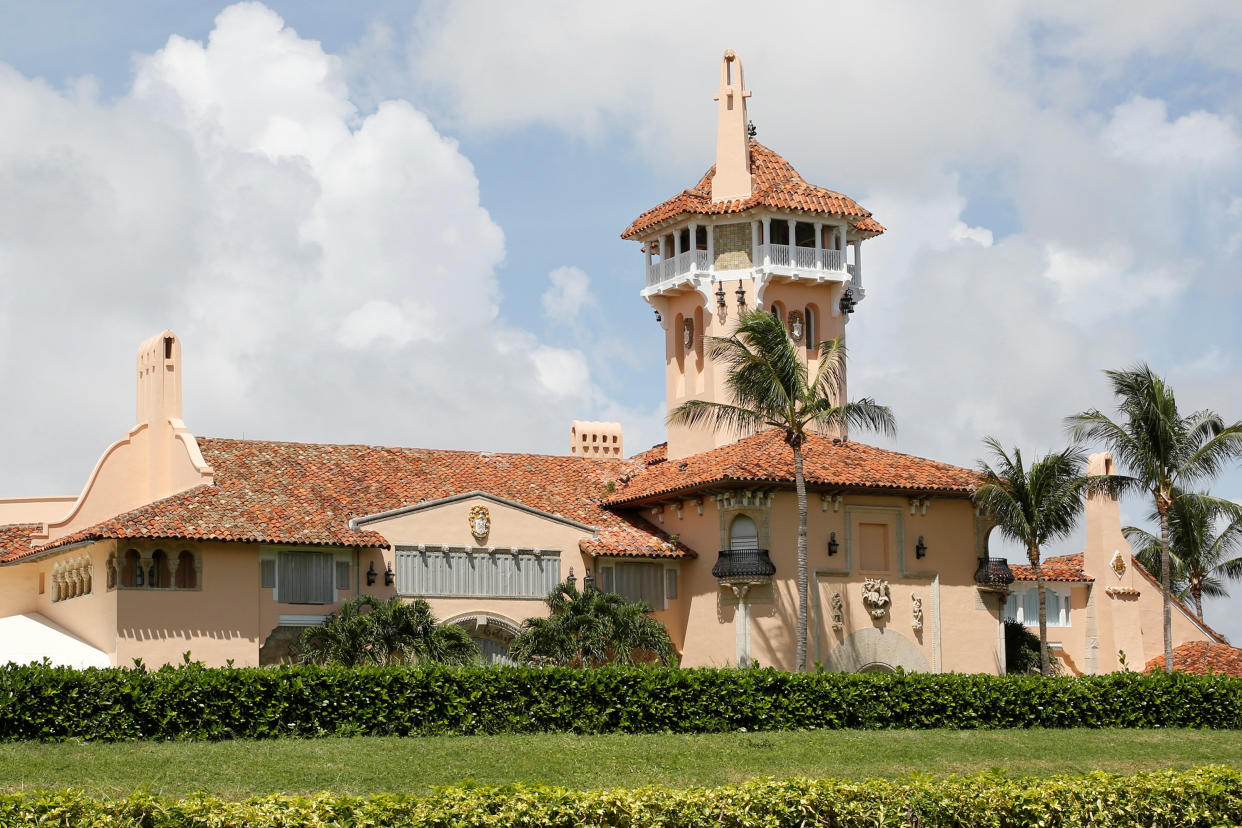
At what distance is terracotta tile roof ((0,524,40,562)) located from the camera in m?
40.7

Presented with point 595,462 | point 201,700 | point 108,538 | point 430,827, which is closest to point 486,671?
point 201,700

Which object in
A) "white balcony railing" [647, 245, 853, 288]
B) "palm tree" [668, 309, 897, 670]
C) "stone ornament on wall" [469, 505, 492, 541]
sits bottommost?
"stone ornament on wall" [469, 505, 492, 541]

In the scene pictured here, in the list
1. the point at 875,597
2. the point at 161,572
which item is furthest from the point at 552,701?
the point at 875,597

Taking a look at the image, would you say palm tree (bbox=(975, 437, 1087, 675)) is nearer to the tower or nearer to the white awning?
the tower

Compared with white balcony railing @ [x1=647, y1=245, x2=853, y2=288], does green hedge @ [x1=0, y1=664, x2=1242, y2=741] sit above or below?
below

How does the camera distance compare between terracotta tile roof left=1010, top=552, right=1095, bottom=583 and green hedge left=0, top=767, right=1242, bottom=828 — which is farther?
terracotta tile roof left=1010, top=552, right=1095, bottom=583

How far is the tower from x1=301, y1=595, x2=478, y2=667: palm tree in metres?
11.9

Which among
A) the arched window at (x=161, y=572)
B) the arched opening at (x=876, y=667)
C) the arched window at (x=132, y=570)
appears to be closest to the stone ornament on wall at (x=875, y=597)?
the arched opening at (x=876, y=667)

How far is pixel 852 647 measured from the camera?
41.1 meters

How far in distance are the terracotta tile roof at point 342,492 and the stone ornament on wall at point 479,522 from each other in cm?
164

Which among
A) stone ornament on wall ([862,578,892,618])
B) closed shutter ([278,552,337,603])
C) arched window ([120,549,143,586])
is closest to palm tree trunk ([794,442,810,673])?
stone ornament on wall ([862,578,892,618])

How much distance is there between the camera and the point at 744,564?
131 feet

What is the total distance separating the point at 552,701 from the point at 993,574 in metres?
15.9

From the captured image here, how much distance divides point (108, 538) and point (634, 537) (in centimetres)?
1331
